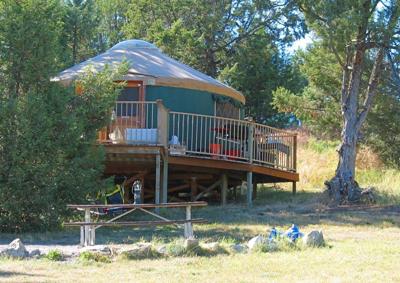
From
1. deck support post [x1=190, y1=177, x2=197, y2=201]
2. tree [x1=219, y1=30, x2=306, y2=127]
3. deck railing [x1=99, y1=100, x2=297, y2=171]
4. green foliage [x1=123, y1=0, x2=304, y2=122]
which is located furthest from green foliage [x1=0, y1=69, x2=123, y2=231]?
tree [x1=219, y1=30, x2=306, y2=127]

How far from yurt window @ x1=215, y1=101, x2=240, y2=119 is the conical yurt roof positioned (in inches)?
9.5

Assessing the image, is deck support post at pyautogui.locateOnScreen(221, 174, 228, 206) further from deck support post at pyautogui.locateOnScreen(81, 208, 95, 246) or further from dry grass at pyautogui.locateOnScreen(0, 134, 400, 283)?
deck support post at pyautogui.locateOnScreen(81, 208, 95, 246)

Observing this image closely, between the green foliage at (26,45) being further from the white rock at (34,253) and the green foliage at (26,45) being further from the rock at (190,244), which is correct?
the rock at (190,244)

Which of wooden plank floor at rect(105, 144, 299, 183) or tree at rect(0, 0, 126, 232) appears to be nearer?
tree at rect(0, 0, 126, 232)

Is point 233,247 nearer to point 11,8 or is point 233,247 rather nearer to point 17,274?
point 17,274

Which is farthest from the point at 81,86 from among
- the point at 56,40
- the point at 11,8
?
the point at 11,8

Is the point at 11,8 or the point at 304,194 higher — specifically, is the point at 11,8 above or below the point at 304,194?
above

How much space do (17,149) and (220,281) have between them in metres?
5.37

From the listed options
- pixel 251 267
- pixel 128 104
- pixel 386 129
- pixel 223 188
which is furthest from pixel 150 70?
pixel 251 267

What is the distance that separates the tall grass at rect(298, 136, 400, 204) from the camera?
1727 cm

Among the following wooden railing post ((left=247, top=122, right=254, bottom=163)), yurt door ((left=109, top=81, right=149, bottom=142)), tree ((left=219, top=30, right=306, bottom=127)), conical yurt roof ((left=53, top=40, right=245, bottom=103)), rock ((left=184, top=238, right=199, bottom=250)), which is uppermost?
tree ((left=219, top=30, right=306, bottom=127))

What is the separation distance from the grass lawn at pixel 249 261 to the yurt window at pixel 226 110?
4884mm

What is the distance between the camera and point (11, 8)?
36.5 ft

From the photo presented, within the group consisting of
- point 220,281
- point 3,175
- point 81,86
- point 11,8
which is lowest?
point 220,281
